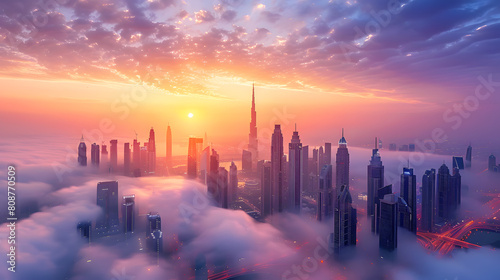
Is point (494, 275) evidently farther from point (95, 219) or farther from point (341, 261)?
point (95, 219)

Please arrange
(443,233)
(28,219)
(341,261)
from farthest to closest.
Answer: (443,233) < (341,261) < (28,219)

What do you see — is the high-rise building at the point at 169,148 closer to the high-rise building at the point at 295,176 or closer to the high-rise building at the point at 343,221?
the high-rise building at the point at 295,176

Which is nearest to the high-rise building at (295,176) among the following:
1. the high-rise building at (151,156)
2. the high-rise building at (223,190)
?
the high-rise building at (223,190)

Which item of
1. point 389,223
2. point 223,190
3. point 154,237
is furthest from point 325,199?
point 154,237

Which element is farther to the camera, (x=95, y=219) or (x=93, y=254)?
(x=95, y=219)

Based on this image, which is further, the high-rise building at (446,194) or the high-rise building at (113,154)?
the high-rise building at (113,154)

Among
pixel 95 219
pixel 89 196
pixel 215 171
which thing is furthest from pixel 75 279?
pixel 215 171
